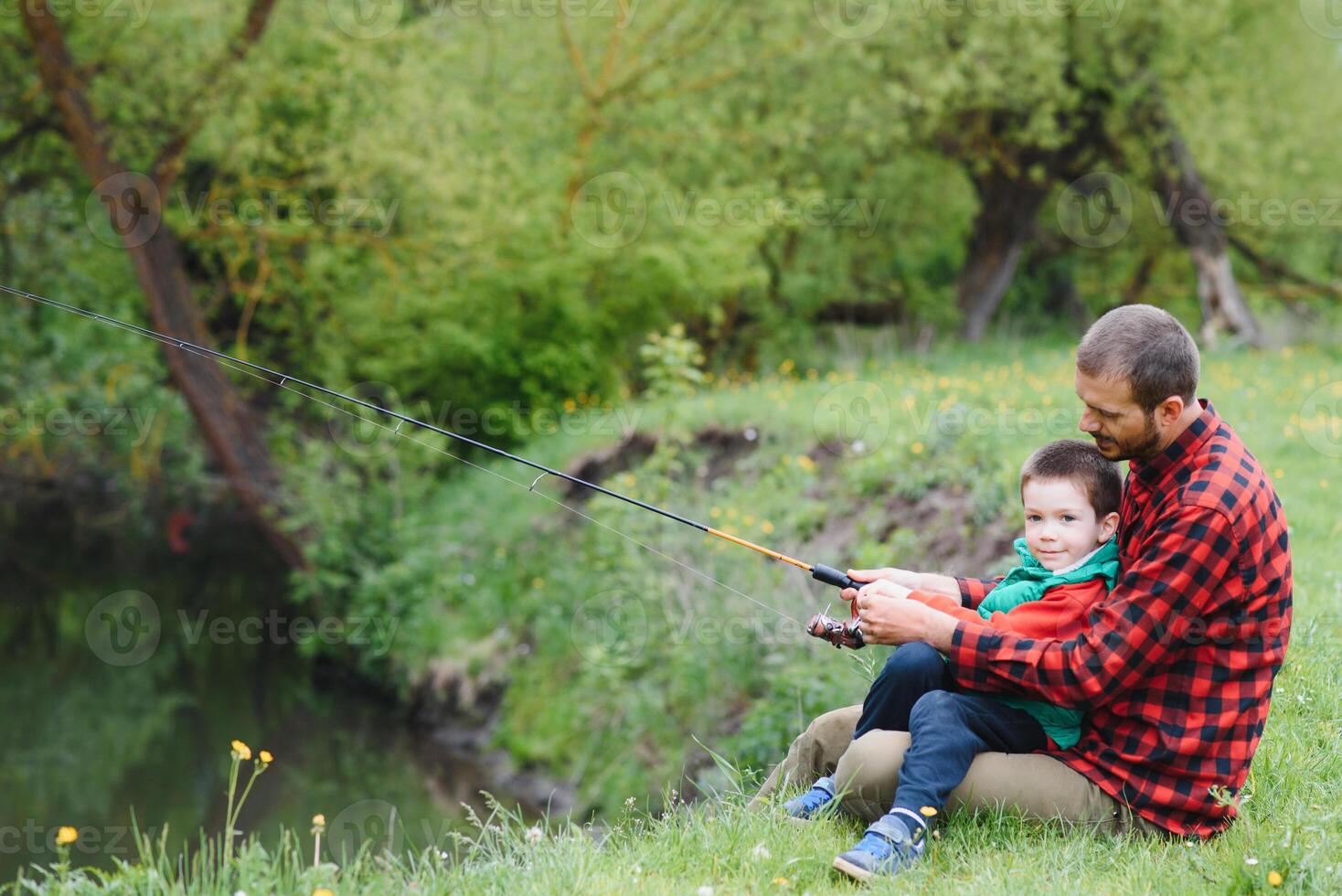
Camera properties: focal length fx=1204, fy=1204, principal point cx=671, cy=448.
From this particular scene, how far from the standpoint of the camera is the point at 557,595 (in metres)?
10.1

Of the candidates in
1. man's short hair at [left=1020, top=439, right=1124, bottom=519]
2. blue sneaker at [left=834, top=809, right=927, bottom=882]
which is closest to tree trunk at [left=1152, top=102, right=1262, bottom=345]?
man's short hair at [left=1020, top=439, right=1124, bottom=519]

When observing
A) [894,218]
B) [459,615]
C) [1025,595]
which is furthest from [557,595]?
[894,218]

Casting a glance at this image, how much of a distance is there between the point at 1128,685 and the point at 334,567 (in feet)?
33.3

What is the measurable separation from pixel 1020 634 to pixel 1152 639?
0.35 meters

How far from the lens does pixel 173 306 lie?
12008mm

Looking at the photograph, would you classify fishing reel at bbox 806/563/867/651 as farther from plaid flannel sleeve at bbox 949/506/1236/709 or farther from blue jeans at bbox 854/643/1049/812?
plaid flannel sleeve at bbox 949/506/1236/709

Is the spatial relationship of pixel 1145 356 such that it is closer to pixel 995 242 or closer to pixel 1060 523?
pixel 1060 523

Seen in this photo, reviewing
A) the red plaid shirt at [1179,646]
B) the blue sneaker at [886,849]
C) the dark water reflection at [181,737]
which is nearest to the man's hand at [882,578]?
the red plaid shirt at [1179,646]

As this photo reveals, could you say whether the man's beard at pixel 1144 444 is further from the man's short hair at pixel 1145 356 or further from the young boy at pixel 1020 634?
the young boy at pixel 1020 634

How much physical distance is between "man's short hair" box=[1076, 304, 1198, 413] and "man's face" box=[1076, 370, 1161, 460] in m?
0.02

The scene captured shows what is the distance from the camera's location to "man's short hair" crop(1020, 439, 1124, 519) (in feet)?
A: 10.3

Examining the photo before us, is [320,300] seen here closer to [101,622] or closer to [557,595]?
[101,622]

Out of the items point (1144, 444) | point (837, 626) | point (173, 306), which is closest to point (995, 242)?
point (173, 306)

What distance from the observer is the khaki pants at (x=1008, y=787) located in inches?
118
